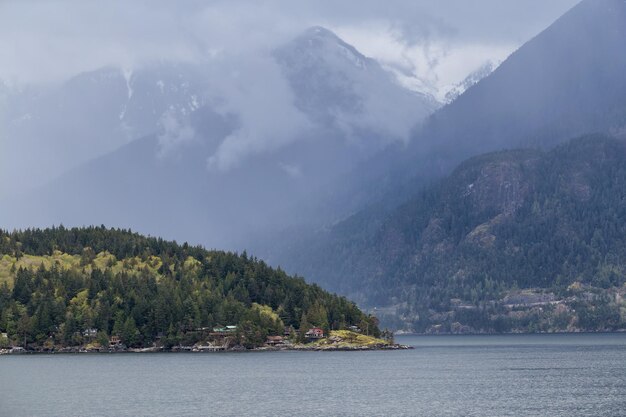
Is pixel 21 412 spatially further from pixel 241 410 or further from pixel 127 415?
pixel 241 410

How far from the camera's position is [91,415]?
190m

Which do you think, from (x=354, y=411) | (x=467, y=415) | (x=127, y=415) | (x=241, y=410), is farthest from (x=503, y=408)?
(x=127, y=415)

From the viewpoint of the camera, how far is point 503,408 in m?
195

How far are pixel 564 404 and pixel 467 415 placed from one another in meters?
21.8

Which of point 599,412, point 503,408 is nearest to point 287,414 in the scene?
point 503,408

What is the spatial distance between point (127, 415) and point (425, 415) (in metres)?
47.3

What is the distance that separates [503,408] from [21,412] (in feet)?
257

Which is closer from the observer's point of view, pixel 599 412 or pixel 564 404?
pixel 599 412

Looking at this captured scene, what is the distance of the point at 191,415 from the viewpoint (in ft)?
625

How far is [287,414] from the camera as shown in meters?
192

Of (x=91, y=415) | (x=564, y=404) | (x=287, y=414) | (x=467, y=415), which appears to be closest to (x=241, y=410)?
(x=287, y=414)

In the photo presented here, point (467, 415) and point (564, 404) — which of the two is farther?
point (564, 404)

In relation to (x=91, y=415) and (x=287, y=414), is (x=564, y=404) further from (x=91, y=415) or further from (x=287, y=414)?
(x=91, y=415)

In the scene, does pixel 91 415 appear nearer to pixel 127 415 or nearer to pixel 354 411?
pixel 127 415
